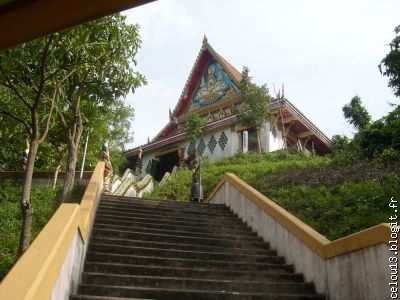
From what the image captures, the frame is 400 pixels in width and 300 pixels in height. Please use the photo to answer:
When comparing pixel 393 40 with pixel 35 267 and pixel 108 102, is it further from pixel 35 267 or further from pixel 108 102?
pixel 35 267

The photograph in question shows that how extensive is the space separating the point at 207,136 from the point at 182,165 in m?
2.33

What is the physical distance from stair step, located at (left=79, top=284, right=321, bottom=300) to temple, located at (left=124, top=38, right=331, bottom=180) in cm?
1492

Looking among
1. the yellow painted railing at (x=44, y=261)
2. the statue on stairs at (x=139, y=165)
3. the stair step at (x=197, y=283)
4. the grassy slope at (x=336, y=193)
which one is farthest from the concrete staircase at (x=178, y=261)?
the statue on stairs at (x=139, y=165)

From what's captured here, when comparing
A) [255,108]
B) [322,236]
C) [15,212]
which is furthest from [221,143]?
[322,236]

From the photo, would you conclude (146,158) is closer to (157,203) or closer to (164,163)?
(164,163)

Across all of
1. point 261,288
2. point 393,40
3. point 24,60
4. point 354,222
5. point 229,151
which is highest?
point 393,40

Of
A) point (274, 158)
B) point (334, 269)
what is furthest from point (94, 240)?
point (274, 158)

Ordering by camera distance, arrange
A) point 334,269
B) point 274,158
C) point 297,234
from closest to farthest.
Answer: point 334,269 < point 297,234 < point 274,158

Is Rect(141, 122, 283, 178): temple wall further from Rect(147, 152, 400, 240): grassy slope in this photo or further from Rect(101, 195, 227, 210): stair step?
Rect(101, 195, 227, 210): stair step

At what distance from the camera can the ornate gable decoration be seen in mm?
24609

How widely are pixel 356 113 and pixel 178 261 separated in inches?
724

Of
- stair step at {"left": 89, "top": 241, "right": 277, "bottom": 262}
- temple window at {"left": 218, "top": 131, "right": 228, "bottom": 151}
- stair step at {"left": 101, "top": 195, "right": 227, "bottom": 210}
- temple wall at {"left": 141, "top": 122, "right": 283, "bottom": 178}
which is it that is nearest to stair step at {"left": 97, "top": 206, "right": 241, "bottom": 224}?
stair step at {"left": 101, "top": 195, "right": 227, "bottom": 210}

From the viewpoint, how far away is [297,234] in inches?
246

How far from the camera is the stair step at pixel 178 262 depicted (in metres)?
5.89
